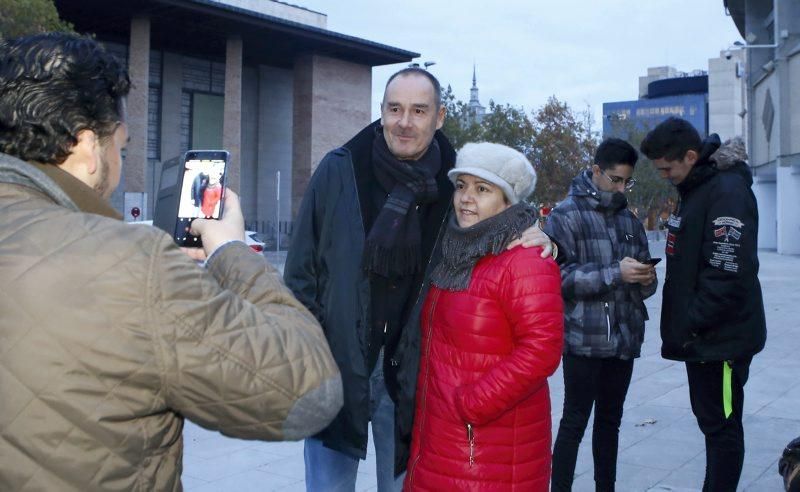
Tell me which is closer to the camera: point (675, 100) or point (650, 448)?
point (650, 448)

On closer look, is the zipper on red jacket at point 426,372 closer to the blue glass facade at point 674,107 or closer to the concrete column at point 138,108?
the concrete column at point 138,108

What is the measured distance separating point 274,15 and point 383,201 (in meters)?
37.5

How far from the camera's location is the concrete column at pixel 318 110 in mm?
38531

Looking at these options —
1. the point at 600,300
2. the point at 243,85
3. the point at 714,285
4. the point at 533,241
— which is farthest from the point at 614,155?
the point at 243,85

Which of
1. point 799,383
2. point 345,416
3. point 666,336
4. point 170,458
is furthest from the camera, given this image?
point 799,383

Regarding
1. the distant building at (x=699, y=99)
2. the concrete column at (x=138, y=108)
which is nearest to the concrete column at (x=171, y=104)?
the concrete column at (x=138, y=108)

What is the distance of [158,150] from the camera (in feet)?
124

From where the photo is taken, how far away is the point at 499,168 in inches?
130

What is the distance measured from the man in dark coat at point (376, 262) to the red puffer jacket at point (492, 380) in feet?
0.42

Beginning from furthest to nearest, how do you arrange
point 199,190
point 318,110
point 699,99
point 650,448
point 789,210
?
point 699,99 → point 318,110 → point 789,210 → point 650,448 → point 199,190

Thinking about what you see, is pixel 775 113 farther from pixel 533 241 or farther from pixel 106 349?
pixel 106 349

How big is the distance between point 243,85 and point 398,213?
1550 inches

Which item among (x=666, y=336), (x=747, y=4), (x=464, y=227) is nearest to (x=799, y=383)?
(x=666, y=336)

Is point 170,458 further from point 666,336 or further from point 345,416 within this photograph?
point 666,336
